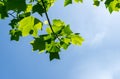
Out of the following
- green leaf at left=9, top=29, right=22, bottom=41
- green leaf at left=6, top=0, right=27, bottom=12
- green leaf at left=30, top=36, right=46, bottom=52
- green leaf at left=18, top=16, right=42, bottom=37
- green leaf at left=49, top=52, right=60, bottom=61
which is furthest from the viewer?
green leaf at left=9, top=29, right=22, bottom=41

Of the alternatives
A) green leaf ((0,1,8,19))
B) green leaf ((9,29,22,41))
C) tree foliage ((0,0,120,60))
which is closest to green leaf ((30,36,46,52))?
tree foliage ((0,0,120,60))

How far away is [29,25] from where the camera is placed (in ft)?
16.1

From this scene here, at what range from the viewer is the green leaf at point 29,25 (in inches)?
191

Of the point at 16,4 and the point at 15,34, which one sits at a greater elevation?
the point at 15,34

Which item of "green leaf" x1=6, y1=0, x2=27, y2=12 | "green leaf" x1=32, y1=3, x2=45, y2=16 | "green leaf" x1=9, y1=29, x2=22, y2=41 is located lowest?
"green leaf" x1=6, y1=0, x2=27, y2=12

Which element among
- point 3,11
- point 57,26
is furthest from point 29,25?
point 3,11

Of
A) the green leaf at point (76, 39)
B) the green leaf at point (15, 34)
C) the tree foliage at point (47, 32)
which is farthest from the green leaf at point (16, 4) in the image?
the green leaf at point (15, 34)

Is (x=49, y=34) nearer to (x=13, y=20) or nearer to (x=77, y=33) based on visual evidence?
(x=77, y=33)

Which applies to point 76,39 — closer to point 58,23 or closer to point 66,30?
point 66,30

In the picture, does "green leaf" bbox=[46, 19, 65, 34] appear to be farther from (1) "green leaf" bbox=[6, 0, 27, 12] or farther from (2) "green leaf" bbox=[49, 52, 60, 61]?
(1) "green leaf" bbox=[6, 0, 27, 12]

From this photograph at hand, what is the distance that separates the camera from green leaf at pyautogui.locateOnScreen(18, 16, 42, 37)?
4.84 m

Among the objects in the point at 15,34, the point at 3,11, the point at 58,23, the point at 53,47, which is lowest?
the point at 53,47

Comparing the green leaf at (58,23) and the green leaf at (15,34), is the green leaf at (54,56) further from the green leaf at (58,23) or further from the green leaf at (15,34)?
the green leaf at (15,34)

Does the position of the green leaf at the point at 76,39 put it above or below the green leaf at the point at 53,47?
above
